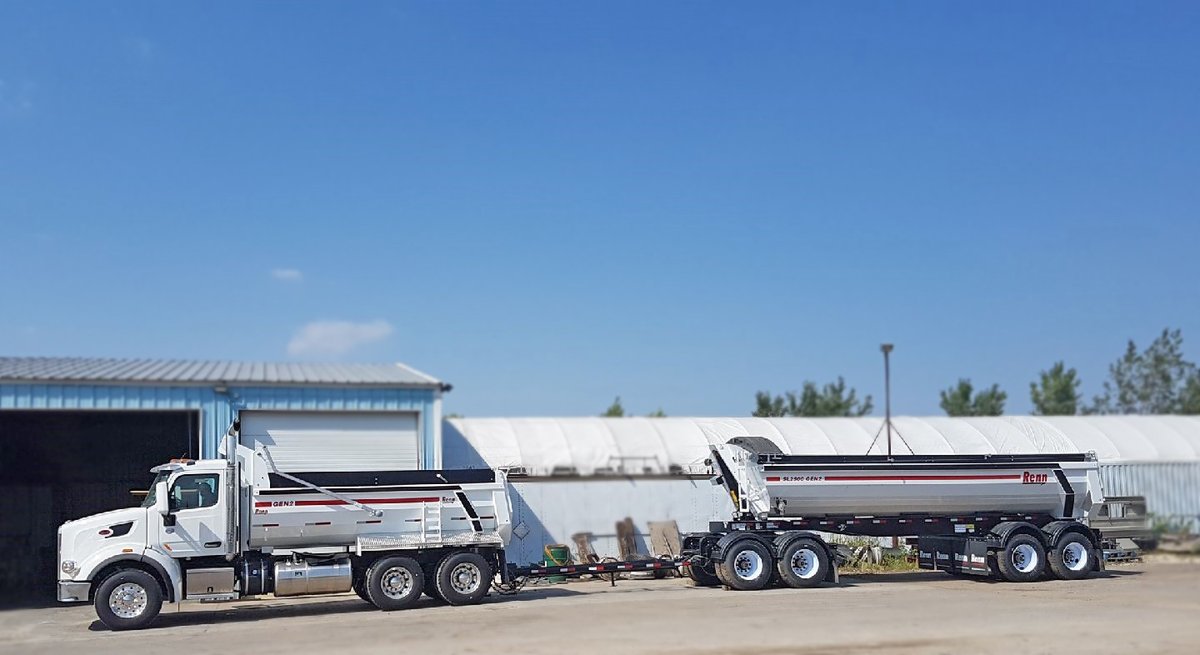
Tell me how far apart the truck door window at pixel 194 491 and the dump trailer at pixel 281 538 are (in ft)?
0.06

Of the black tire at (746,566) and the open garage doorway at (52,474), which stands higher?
the open garage doorway at (52,474)

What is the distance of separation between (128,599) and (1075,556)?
19.3m

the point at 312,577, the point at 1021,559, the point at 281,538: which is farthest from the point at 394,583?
the point at 1021,559

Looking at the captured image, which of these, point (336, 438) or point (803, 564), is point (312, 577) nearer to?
point (336, 438)

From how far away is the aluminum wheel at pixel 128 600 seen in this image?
19.3 m

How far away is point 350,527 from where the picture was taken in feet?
69.6

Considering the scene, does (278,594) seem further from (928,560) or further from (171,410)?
(928,560)

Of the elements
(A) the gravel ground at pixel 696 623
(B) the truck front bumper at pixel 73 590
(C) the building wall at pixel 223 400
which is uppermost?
(C) the building wall at pixel 223 400

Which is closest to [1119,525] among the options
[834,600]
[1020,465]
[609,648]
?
[1020,465]

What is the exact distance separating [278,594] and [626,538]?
447 inches

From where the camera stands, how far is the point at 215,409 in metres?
25.5

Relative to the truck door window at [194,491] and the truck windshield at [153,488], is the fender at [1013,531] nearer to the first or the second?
the truck door window at [194,491]

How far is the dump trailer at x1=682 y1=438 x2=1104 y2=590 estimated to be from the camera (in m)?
23.8

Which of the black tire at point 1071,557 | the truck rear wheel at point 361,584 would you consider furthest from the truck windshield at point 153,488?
the black tire at point 1071,557
